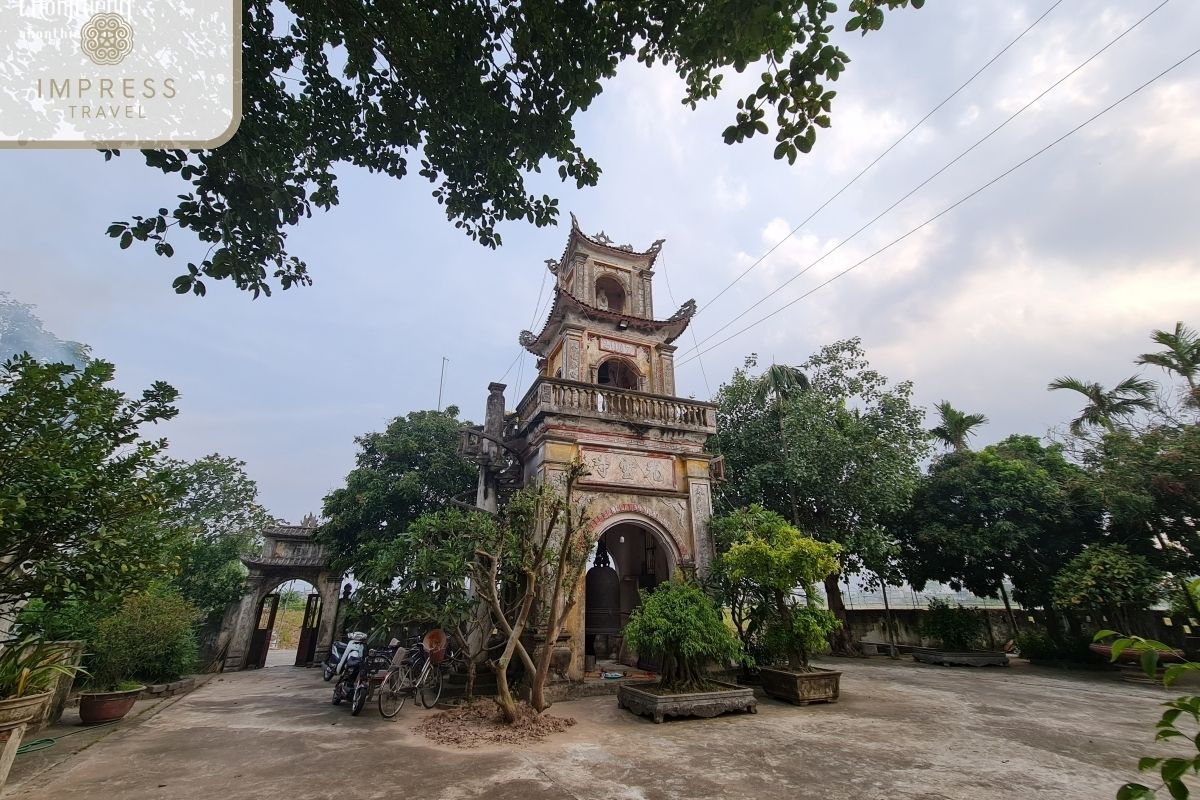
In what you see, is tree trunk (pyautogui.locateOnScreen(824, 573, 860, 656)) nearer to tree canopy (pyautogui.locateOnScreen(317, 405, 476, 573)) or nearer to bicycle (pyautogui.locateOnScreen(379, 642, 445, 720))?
tree canopy (pyautogui.locateOnScreen(317, 405, 476, 573))

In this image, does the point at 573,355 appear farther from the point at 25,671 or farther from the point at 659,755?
the point at 25,671

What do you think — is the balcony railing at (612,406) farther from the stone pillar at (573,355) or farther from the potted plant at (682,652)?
the potted plant at (682,652)

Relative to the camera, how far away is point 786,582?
8.73 metres

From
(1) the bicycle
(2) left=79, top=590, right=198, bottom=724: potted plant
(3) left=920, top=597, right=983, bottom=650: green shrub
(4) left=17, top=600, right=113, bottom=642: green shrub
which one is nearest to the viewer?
(2) left=79, top=590, right=198, bottom=724: potted plant

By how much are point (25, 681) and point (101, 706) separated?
2.69 metres

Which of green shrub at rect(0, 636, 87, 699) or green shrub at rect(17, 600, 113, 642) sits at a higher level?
green shrub at rect(17, 600, 113, 642)

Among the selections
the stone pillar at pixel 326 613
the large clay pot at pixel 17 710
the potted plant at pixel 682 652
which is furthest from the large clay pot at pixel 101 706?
the stone pillar at pixel 326 613

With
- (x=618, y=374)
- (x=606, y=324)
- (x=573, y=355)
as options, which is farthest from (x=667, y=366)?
(x=573, y=355)

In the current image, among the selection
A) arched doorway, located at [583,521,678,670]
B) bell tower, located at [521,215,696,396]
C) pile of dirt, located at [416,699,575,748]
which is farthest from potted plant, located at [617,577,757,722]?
bell tower, located at [521,215,696,396]

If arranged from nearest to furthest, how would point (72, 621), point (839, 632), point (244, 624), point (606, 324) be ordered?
1. point (72, 621)
2. point (606, 324)
3. point (244, 624)
4. point (839, 632)

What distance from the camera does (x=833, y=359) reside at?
1817 cm

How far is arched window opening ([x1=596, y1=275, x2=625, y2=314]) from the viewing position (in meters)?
14.9

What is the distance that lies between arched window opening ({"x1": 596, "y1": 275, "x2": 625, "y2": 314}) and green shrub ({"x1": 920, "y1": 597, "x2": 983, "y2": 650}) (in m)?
12.5
